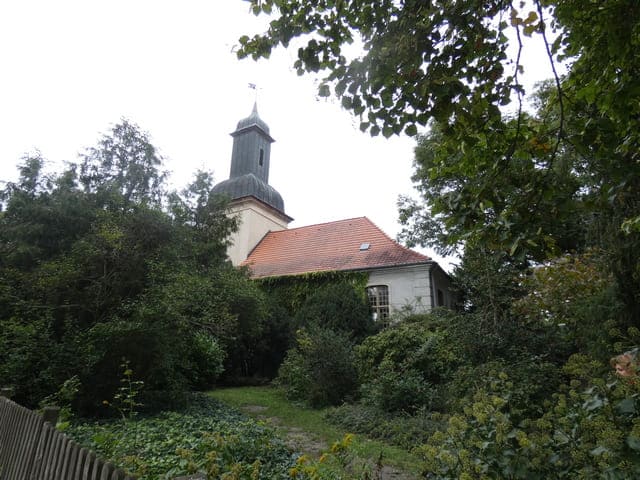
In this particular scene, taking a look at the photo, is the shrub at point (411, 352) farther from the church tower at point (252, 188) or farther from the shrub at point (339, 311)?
the church tower at point (252, 188)

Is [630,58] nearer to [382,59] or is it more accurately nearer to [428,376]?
[382,59]

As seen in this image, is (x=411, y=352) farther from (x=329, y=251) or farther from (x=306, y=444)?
(x=329, y=251)

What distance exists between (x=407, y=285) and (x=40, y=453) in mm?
14602

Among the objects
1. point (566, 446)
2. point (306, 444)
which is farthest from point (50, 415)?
point (306, 444)

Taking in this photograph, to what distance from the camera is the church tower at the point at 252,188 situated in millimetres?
24156

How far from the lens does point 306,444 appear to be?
262 inches

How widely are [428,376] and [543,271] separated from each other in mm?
3910

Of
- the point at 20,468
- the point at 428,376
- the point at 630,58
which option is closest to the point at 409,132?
the point at 630,58

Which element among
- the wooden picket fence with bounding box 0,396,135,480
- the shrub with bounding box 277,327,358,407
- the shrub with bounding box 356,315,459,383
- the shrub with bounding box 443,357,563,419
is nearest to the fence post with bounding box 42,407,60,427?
the wooden picket fence with bounding box 0,396,135,480

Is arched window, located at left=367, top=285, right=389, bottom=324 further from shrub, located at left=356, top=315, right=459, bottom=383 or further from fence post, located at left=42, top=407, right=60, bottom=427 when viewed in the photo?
fence post, located at left=42, top=407, right=60, bottom=427

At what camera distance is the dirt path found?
5067mm

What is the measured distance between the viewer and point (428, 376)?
10.6 meters

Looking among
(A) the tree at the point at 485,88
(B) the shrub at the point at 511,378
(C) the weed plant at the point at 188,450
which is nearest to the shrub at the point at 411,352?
(B) the shrub at the point at 511,378

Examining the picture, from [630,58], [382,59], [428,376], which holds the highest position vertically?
[630,58]
